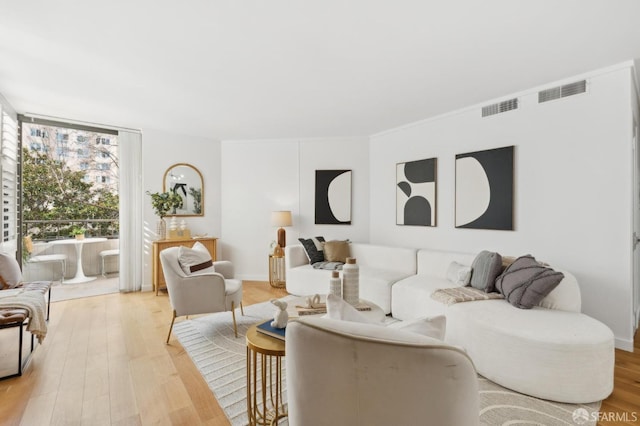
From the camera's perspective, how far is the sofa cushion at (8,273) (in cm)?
290

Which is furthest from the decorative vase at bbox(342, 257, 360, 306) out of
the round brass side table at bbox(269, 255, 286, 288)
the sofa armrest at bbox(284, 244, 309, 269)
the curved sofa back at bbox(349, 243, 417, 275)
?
the round brass side table at bbox(269, 255, 286, 288)

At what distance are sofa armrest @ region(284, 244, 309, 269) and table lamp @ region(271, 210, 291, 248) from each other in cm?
49

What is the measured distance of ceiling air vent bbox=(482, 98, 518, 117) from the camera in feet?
11.1

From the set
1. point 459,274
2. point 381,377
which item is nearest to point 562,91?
point 459,274

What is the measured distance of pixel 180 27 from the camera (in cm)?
215

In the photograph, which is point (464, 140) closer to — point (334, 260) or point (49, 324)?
point (334, 260)

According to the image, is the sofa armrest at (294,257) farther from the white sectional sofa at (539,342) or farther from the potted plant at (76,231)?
the potted plant at (76,231)

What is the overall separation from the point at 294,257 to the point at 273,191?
1425mm

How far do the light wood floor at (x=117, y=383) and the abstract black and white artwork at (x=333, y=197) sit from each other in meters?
2.89

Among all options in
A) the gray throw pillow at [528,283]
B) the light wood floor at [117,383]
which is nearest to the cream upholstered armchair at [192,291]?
the light wood floor at [117,383]

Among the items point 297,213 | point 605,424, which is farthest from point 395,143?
point 605,424

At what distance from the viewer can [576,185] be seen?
2.96 meters

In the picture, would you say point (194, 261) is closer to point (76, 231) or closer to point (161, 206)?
point (161, 206)

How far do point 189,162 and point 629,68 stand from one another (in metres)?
5.56
